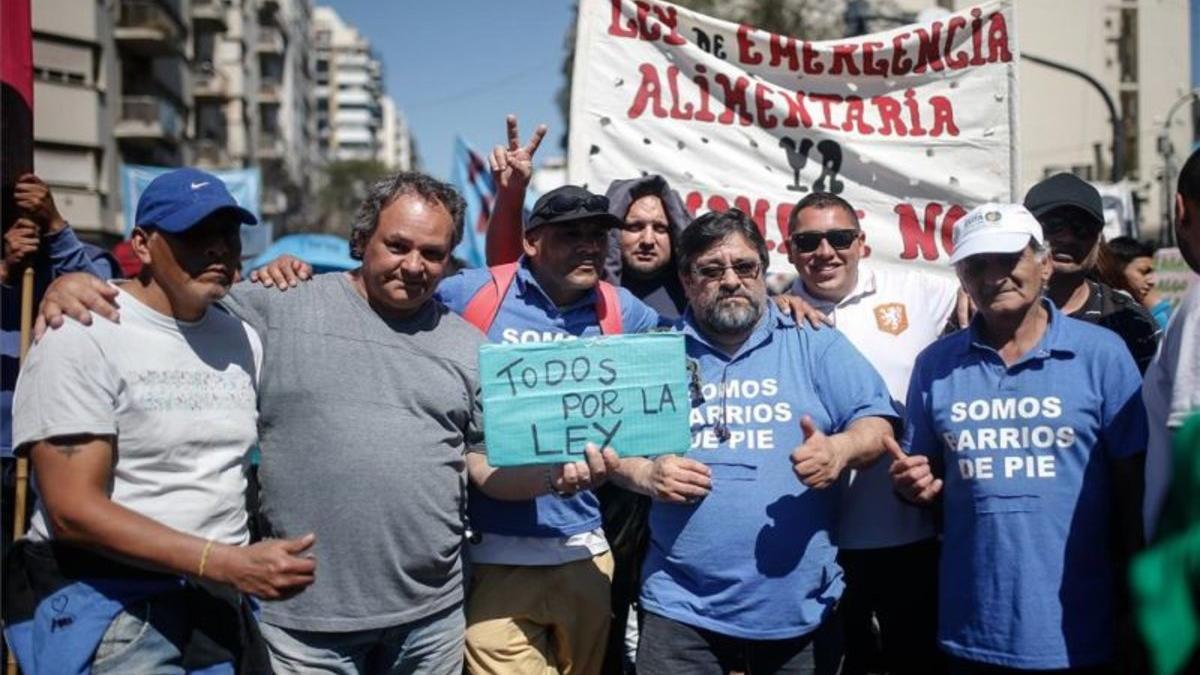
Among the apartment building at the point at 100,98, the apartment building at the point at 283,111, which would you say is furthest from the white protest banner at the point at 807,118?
the apartment building at the point at 283,111

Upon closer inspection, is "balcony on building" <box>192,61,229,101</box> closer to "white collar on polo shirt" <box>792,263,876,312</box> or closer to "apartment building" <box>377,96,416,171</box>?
"white collar on polo shirt" <box>792,263,876,312</box>

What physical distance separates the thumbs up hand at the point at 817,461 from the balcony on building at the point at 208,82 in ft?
157

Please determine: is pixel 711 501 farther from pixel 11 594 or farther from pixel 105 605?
pixel 11 594

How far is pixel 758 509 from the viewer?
11.6 ft

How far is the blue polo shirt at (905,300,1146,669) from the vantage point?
3211 millimetres

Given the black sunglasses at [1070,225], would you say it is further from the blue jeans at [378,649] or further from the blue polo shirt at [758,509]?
the blue jeans at [378,649]

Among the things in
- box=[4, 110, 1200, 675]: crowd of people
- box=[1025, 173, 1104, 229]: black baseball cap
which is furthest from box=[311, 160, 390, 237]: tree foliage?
box=[4, 110, 1200, 675]: crowd of people

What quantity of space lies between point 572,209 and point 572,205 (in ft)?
0.05

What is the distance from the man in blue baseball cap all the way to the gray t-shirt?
0.25 metres

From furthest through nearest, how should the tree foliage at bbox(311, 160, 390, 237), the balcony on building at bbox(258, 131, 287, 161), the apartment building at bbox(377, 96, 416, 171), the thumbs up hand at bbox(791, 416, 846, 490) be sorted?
the apartment building at bbox(377, 96, 416, 171) < the tree foliage at bbox(311, 160, 390, 237) < the balcony on building at bbox(258, 131, 287, 161) < the thumbs up hand at bbox(791, 416, 846, 490)

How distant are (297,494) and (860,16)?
1003 centimetres

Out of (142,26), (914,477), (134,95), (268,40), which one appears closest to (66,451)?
(914,477)

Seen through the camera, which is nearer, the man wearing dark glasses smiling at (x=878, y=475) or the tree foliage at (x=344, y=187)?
the man wearing dark glasses smiling at (x=878, y=475)

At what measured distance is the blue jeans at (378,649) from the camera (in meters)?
3.28
